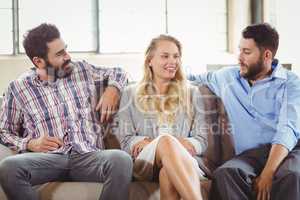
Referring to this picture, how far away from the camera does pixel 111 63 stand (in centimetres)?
499

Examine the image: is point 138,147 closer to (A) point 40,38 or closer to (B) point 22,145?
(B) point 22,145

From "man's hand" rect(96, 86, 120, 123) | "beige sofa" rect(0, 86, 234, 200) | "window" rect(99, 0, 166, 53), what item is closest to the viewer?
"beige sofa" rect(0, 86, 234, 200)

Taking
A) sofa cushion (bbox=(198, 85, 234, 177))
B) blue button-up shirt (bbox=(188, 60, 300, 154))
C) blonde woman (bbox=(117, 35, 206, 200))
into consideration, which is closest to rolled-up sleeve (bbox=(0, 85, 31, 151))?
blonde woman (bbox=(117, 35, 206, 200))

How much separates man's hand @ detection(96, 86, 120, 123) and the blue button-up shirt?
63cm

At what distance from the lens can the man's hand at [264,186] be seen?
238 centimetres

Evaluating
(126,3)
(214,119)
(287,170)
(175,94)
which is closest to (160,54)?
(175,94)

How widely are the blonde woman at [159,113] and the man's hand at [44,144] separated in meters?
0.36

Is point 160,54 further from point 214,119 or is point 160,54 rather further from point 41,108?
point 41,108

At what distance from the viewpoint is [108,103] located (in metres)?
2.81

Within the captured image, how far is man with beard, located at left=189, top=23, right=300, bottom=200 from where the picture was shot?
2537 millimetres

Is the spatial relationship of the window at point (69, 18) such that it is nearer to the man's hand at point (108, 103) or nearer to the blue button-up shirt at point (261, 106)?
the man's hand at point (108, 103)

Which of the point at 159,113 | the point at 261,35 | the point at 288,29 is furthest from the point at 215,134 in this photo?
the point at 288,29

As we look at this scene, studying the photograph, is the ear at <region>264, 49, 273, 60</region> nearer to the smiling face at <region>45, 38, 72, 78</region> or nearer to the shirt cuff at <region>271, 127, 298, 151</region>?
the shirt cuff at <region>271, 127, 298, 151</region>

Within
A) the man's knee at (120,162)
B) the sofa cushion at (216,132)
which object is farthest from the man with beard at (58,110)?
the sofa cushion at (216,132)
